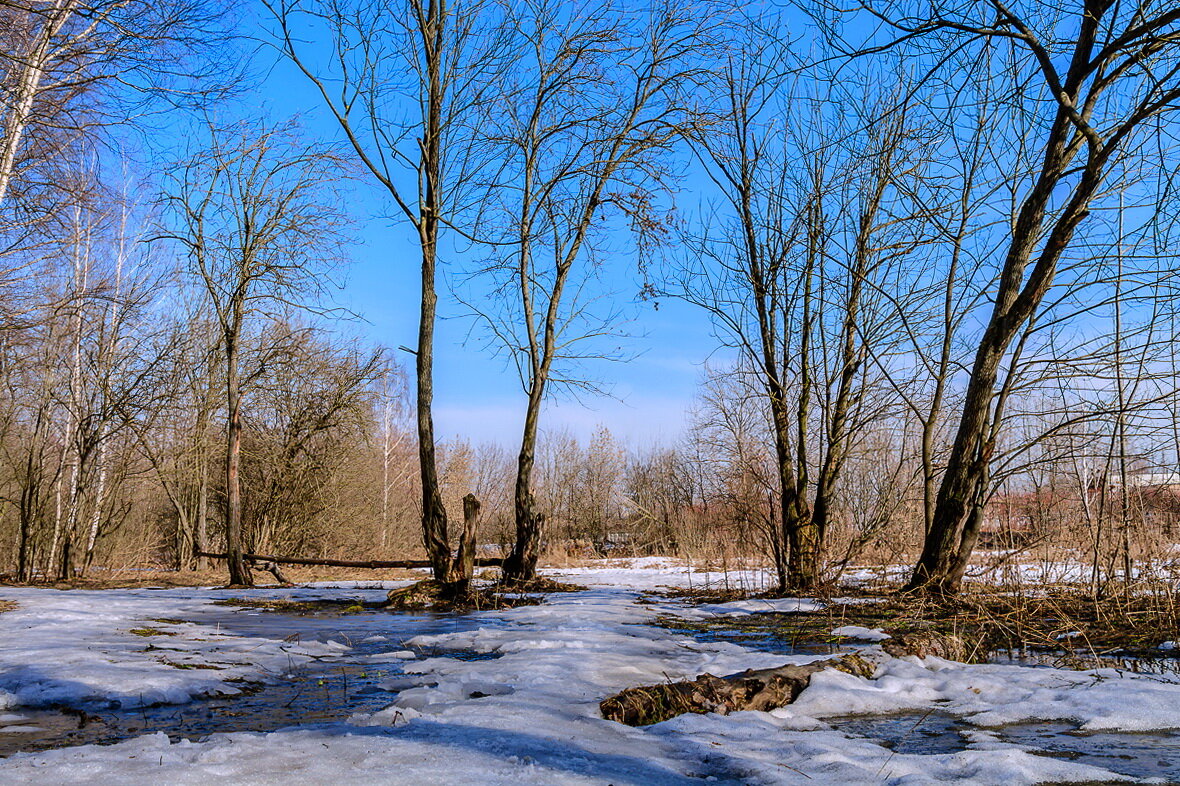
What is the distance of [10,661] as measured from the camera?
3775 mm

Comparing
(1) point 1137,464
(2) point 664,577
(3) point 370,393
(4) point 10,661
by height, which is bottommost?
(2) point 664,577

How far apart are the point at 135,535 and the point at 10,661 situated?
1624 centimetres

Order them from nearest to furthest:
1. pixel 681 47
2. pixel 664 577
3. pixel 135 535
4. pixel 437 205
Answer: pixel 437 205, pixel 681 47, pixel 664 577, pixel 135 535

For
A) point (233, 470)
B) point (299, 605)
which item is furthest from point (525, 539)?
point (233, 470)

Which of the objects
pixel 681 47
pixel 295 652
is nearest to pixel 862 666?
pixel 295 652

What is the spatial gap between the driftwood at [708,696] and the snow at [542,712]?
84mm

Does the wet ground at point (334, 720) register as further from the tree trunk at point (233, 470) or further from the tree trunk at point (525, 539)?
the tree trunk at point (233, 470)

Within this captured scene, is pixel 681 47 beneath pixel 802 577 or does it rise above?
above

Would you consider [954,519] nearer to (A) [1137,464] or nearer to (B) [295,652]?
(A) [1137,464]

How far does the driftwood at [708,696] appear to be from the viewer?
3.01m

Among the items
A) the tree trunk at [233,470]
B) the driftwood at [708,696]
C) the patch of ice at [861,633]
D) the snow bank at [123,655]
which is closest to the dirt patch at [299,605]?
the snow bank at [123,655]

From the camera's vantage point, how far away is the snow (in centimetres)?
218

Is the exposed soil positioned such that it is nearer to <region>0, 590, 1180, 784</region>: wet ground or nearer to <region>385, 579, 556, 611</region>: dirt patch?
<region>0, 590, 1180, 784</region>: wet ground

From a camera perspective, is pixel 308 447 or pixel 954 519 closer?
pixel 954 519
